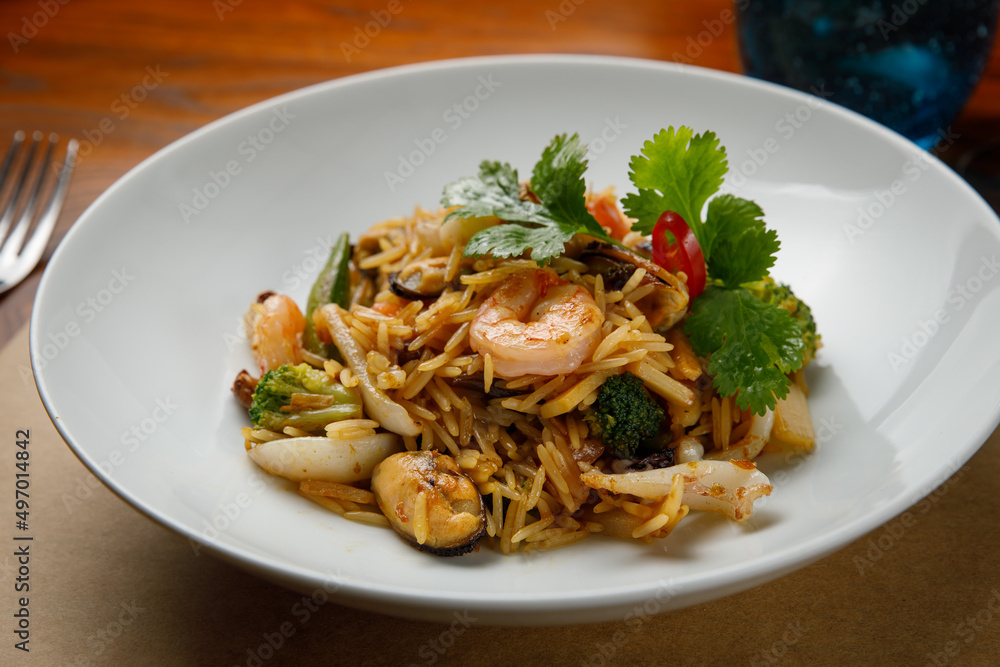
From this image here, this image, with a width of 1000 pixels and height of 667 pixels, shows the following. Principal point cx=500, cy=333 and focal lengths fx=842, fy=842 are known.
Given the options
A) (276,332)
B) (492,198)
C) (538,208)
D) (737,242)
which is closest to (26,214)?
(276,332)

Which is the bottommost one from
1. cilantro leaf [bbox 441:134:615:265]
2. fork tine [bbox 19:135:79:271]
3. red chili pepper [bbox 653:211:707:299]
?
fork tine [bbox 19:135:79:271]

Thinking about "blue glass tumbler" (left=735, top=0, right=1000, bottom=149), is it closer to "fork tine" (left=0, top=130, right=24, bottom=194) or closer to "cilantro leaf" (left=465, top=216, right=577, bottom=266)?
"cilantro leaf" (left=465, top=216, right=577, bottom=266)

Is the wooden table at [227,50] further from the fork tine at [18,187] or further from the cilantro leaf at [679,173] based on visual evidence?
the cilantro leaf at [679,173]

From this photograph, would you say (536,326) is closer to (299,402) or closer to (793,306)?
(299,402)

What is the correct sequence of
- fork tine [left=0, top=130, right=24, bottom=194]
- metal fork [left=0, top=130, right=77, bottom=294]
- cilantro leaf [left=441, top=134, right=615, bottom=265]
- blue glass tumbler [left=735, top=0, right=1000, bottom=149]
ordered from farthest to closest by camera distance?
fork tine [left=0, top=130, right=24, bottom=194] → blue glass tumbler [left=735, top=0, right=1000, bottom=149] → metal fork [left=0, top=130, right=77, bottom=294] → cilantro leaf [left=441, top=134, right=615, bottom=265]

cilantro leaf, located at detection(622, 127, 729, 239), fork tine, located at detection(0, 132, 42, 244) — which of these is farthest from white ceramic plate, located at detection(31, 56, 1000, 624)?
fork tine, located at detection(0, 132, 42, 244)

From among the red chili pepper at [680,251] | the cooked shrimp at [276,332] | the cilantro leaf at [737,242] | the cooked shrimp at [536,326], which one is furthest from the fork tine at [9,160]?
the cilantro leaf at [737,242]

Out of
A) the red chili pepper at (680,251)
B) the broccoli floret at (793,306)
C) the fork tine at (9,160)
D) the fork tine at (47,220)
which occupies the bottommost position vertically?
the fork tine at (47,220)

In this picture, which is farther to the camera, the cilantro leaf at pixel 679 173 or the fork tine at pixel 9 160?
the fork tine at pixel 9 160
